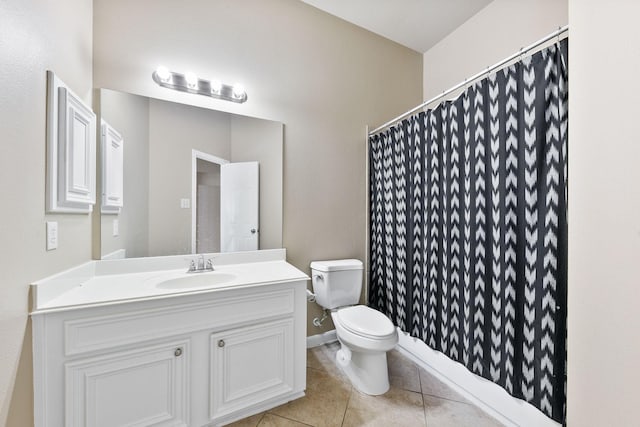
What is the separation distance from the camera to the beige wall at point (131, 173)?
4.95 feet

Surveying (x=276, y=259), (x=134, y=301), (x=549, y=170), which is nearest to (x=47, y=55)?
(x=134, y=301)

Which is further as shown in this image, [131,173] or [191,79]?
[191,79]

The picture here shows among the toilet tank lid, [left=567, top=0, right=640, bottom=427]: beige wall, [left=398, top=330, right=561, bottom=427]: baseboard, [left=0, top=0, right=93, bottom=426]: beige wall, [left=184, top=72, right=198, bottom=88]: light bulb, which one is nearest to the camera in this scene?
[left=567, top=0, right=640, bottom=427]: beige wall

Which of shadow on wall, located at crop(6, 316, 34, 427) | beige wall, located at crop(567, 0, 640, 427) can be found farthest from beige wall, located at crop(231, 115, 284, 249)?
beige wall, located at crop(567, 0, 640, 427)

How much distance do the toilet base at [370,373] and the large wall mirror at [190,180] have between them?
0.98 meters

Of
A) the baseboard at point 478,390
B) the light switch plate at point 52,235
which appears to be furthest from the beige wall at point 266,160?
the baseboard at point 478,390

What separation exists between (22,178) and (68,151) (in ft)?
0.95

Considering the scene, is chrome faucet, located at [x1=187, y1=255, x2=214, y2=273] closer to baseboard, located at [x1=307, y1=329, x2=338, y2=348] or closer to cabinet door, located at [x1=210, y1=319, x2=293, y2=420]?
cabinet door, located at [x1=210, y1=319, x2=293, y2=420]

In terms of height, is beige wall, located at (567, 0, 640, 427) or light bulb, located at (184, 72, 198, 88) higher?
light bulb, located at (184, 72, 198, 88)

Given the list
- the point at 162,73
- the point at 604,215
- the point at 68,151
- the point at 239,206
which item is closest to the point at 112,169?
the point at 68,151

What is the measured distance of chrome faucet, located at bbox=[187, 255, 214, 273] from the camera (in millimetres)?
1619

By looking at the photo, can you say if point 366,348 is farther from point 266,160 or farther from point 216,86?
point 216,86

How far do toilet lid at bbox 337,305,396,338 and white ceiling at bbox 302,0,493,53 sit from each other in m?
2.36

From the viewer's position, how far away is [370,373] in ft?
5.37
